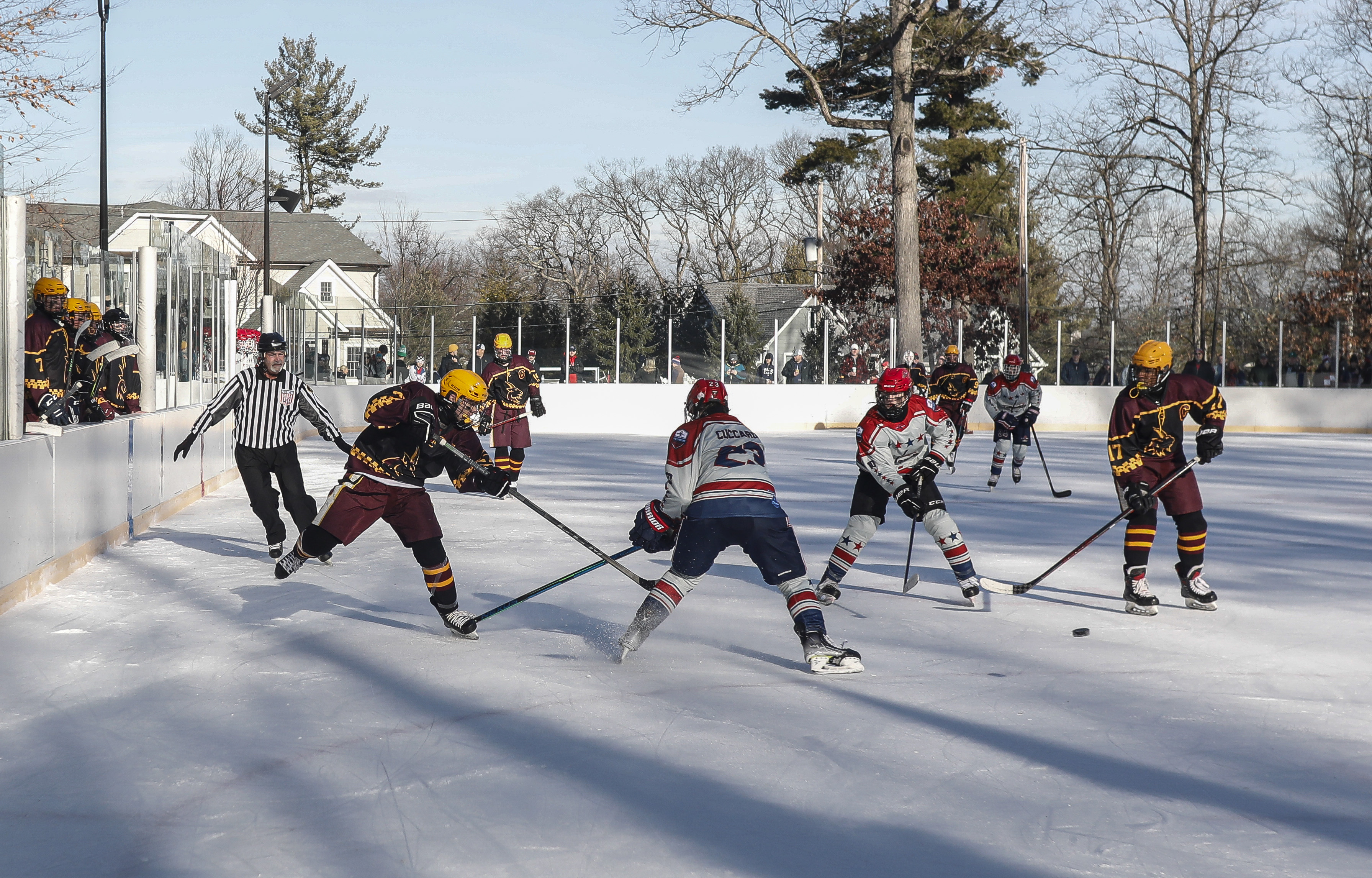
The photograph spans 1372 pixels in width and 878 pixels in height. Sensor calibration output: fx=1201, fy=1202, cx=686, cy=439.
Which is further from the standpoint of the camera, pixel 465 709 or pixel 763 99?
pixel 763 99

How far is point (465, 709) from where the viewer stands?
417 cm

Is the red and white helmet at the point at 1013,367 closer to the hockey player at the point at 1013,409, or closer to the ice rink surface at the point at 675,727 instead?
the hockey player at the point at 1013,409

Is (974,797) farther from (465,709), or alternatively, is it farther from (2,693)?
(2,693)

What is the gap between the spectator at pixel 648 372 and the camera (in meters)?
24.2

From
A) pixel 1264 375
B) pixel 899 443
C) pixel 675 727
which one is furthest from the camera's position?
pixel 1264 375

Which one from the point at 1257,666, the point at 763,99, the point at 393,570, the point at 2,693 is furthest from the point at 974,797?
the point at 763,99

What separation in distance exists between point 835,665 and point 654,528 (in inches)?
35.1

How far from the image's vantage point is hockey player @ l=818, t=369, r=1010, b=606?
597 cm

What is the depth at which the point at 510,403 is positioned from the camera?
11.6 m

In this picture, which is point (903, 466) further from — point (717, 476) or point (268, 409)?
point (268, 409)

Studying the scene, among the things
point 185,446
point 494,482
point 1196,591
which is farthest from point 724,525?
point 185,446

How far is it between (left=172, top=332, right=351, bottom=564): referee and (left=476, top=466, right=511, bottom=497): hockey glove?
2063mm

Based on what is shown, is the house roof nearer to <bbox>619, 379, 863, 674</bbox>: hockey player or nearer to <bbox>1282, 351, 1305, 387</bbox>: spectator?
<bbox>1282, 351, 1305, 387</bbox>: spectator

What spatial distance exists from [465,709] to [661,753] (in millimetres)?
844
